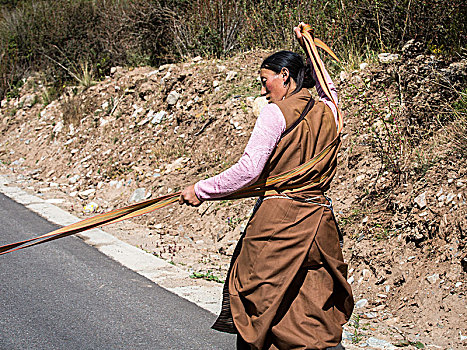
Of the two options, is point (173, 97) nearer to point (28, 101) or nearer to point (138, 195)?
point (138, 195)

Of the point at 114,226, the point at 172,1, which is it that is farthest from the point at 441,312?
the point at 172,1

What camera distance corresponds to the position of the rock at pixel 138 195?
8.34 meters

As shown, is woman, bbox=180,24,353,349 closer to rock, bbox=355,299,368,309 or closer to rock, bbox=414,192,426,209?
rock, bbox=355,299,368,309

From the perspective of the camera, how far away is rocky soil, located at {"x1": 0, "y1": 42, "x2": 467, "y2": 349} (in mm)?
4438

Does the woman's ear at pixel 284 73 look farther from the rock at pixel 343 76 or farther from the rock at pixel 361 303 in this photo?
the rock at pixel 343 76

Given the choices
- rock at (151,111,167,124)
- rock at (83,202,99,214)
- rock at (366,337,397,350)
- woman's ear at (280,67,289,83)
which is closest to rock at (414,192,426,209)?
rock at (366,337,397,350)

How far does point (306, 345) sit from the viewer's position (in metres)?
2.56

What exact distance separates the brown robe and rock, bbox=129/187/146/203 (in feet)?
18.9

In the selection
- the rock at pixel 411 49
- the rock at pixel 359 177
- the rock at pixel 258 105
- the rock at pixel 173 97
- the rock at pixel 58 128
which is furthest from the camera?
the rock at pixel 58 128

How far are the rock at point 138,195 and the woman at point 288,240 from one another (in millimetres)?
5679

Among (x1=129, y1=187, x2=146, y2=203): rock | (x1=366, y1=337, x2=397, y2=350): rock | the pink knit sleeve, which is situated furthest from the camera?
(x1=129, y1=187, x2=146, y2=203): rock

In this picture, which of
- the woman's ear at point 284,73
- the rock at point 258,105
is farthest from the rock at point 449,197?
the rock at point 258,105

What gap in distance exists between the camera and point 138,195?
8406mm

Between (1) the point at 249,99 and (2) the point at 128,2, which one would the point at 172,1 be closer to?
(2) the point at 128,2
